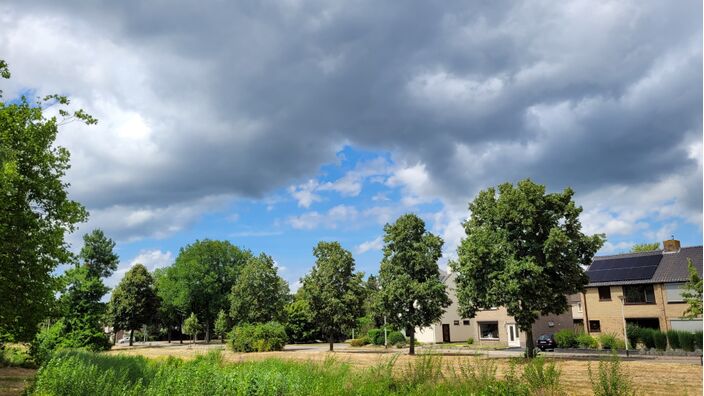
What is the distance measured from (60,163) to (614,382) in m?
22.1

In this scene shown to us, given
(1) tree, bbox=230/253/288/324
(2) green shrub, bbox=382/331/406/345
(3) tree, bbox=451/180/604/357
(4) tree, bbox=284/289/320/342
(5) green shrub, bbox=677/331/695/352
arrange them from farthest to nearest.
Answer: (4) tree, bbox=284/289/320/342
(1) tree, bbox=230/253/288/324
(2) green shrub, bbox=382/331/406/345
(5) green shrub, bbox=677/331/695/352
(3) tree, bbox=451/180/604/357

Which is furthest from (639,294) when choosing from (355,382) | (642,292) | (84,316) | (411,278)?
(84,316)

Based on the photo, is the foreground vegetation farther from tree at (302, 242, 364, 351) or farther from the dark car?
the dark car

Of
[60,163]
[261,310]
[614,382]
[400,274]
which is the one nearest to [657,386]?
[614,382]

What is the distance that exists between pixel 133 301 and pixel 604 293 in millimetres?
60008

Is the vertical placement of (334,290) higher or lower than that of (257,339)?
higher

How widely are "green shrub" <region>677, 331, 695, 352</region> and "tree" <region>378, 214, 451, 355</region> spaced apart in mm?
18628

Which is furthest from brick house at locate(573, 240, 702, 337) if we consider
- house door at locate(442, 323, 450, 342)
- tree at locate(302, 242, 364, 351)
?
tree at locate(302, 242, 364, 351)

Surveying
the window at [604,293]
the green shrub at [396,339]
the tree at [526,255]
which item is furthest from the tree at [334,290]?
the window at [604,293]

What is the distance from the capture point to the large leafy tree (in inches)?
2785

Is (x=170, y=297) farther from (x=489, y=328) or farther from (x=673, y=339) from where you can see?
(x=673, y=339)

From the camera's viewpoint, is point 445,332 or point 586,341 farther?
point 445,332

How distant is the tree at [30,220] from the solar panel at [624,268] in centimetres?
4636

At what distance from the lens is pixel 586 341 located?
43.4m
